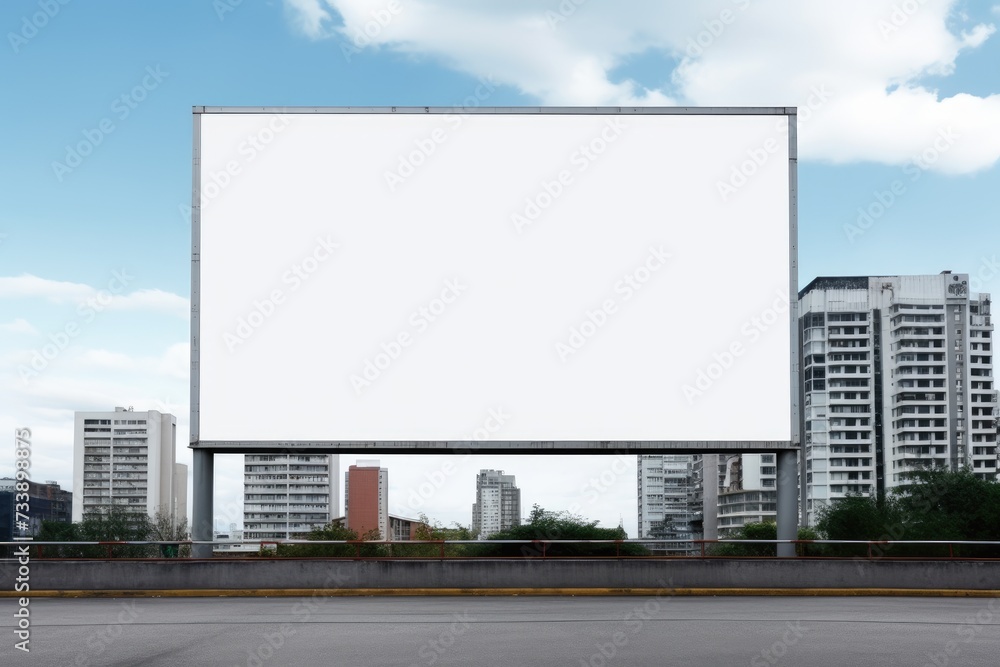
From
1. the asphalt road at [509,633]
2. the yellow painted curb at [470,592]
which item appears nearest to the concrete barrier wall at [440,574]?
the yellow painted curb at [470,592]

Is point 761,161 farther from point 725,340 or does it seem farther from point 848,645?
point 848,645

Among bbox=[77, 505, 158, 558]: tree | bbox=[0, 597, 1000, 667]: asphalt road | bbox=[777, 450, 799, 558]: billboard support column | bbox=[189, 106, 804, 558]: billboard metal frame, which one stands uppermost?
bbox=[189, 106, 804, 558]: billboard metal frame

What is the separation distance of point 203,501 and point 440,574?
588 centimetres

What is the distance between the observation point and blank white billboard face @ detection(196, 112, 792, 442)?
→ 23422 millimetres

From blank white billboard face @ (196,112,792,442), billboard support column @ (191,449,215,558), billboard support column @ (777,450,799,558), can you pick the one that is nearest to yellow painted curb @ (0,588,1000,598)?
billboard support column @ (191,449,215,558)

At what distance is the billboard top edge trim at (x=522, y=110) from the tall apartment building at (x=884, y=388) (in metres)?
149

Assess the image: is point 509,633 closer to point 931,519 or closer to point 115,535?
point 931,519

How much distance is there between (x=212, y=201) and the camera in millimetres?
23719

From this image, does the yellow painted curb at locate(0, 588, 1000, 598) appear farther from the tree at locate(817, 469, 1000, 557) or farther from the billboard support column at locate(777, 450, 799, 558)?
the tree at locate(817, 469, 1000, 557)

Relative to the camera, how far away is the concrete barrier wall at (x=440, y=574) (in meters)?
21.7

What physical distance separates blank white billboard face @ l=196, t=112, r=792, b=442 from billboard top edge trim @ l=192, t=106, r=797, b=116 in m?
0.13

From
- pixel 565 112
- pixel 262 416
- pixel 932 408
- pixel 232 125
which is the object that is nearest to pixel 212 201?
pixel 232 125

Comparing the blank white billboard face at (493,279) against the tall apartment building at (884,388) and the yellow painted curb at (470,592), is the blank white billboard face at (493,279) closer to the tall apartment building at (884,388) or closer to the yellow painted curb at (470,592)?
the yellow painted curb at (470,592)

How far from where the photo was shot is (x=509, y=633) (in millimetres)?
13648
